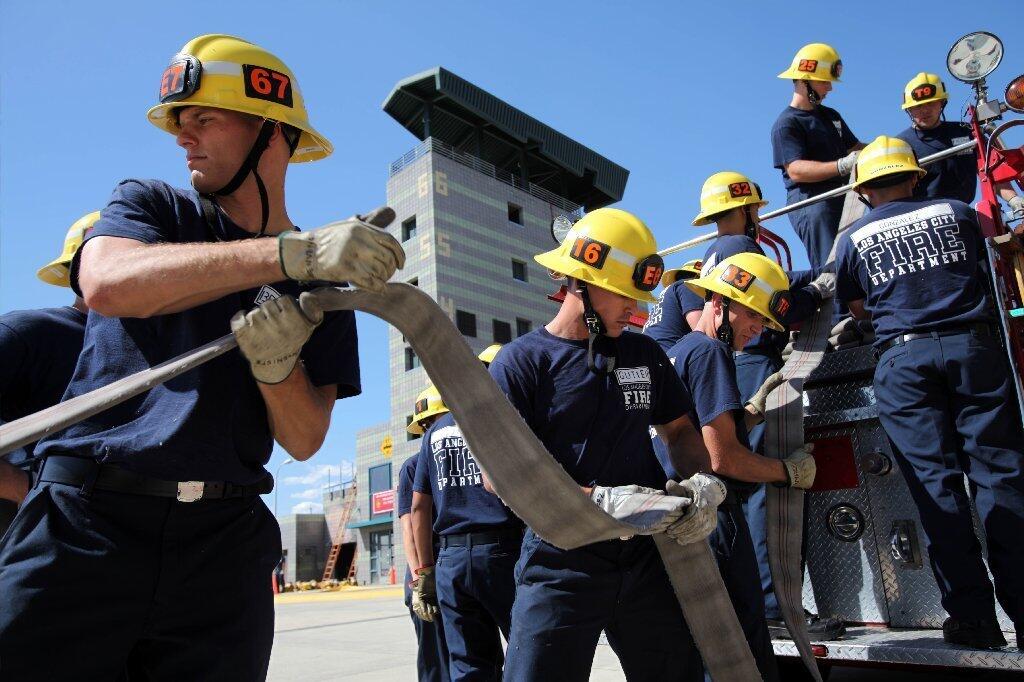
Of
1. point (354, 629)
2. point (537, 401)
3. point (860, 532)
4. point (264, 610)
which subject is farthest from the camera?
point (354, 629)

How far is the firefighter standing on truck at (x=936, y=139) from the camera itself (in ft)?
20.8

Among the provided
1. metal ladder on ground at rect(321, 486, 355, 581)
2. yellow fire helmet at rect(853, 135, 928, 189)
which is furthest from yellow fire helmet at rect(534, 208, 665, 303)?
metal ladder on ground at rect(321, 486, 355, 581)

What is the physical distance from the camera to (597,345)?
10.2 feet

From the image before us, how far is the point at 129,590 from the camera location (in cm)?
180

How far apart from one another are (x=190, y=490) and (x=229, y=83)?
103 centimetres

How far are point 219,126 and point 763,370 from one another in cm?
349

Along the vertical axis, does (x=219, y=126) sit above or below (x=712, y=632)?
above

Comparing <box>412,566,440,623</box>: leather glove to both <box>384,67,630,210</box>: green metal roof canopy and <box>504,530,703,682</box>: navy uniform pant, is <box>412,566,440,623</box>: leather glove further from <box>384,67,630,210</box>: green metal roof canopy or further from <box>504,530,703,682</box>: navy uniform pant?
<box>384,67,630,210</box>: green metal roof canopy

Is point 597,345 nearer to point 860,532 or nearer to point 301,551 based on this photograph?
point 860,532

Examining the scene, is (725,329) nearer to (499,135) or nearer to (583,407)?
(583,407)

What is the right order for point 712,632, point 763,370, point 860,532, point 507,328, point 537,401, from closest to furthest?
point 712,632 → point 537,401 → point 860,532 → point 763,370 → point 507,328

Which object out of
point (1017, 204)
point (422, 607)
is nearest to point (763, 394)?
point (1017, 204)

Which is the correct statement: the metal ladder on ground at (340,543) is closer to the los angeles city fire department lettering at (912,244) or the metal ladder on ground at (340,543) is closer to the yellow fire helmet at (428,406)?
the yellow fire helmet at (428,406)

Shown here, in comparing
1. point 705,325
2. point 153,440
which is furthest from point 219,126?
point 705,325
